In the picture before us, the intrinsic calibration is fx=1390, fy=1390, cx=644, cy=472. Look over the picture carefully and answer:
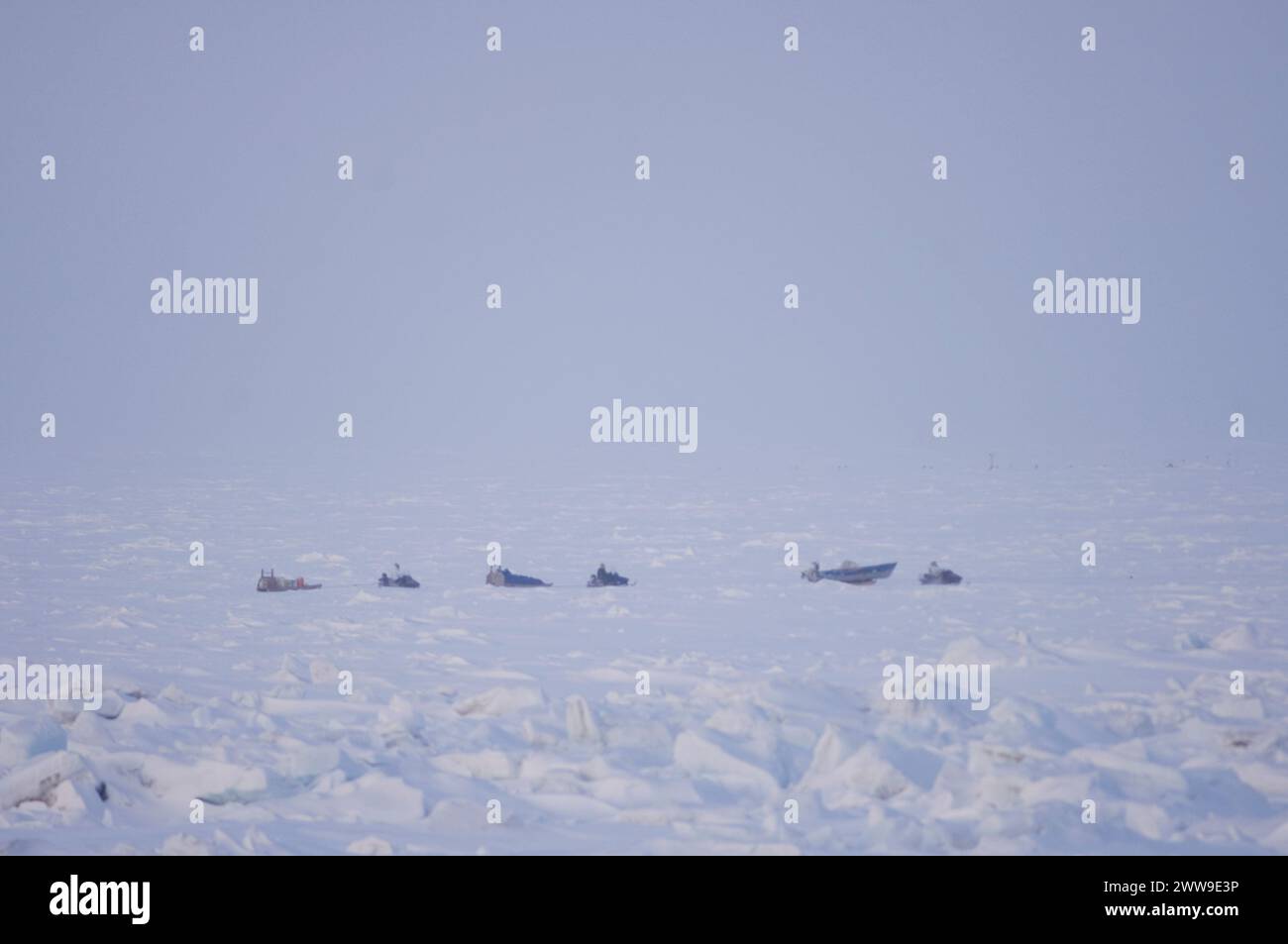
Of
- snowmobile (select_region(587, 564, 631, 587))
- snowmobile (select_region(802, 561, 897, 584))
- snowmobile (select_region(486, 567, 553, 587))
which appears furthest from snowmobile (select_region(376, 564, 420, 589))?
snowmobile (select_region(802, 561, 897, 584))

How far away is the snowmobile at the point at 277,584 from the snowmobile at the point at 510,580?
1.87 m

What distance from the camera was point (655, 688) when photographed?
10984 mm

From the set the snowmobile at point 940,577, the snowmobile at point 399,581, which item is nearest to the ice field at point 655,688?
the snowmobile at point 399,581

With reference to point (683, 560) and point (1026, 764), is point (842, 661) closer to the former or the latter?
point (1026, 764)

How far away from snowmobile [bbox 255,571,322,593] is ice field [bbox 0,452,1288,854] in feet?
0.59

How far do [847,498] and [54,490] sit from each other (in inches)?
470

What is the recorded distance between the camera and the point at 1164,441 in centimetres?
2733

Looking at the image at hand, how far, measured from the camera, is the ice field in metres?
8.90

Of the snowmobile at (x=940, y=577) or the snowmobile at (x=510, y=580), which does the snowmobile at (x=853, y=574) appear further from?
the snowmobile at (x=510, y=580)

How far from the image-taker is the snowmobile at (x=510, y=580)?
48.5ft

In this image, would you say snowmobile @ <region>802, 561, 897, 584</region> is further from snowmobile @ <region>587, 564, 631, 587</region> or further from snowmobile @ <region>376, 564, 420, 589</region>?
snowmobile @ <region>376, 564, 420, 589</region>

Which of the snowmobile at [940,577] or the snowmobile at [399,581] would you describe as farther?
the snowmobile at [399,581]
